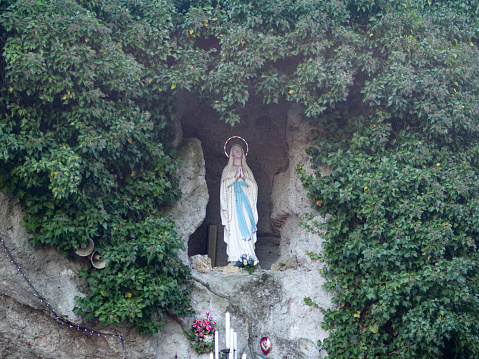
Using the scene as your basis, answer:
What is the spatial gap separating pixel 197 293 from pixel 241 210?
1.59m

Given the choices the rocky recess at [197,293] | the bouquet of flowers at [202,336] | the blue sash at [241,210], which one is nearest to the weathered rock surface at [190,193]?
the rocky recess at [197,293]

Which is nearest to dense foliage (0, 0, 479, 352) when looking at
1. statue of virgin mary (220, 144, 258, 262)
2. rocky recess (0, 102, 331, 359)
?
rocky recess (0, 102, 331, 359)

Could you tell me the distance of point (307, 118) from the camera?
373 inches

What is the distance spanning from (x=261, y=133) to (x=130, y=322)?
4.21m

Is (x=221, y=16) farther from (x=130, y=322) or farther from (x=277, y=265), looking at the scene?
(x=130, y=322)

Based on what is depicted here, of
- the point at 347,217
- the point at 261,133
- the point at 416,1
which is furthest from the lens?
the point at 261,133

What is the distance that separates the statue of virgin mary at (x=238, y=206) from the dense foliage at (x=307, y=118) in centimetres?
101

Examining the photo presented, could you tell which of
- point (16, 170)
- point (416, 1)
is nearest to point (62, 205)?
point (16, 170)

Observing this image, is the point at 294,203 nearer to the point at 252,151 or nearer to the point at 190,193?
the point at 252,151

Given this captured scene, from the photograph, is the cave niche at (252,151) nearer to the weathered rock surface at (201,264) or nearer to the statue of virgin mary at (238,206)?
the statue of virgin mary at (238,206)

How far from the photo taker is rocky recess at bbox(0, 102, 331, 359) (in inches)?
299

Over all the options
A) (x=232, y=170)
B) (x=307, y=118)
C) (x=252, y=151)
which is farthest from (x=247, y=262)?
(x=307, y=118)

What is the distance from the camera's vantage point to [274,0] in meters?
8.83

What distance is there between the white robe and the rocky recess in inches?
15.1
